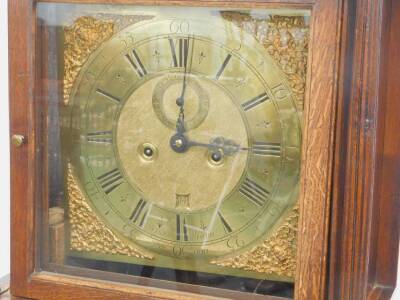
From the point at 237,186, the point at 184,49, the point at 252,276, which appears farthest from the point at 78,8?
the point at 252,276

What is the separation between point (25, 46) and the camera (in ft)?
4.35

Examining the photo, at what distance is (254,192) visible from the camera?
4.16 ft

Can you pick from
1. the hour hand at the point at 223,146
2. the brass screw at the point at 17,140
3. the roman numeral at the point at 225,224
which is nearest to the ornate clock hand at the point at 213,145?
the hour hand at the point at 223,146

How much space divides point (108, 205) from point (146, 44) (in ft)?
1.02

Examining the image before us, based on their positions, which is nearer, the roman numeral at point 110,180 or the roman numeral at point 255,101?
the roman numeral at point 255,101

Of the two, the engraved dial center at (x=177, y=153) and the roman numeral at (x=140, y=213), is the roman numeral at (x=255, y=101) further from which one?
the roman numeral at (x=140, y=213)

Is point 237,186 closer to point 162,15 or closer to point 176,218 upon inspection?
point 176,218

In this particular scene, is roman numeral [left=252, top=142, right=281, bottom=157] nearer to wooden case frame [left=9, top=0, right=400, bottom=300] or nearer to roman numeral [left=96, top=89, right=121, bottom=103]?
wooden case frame [left=9, top=0, right=400, bottom=300]

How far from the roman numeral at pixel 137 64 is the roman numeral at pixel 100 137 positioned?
13 centimetres

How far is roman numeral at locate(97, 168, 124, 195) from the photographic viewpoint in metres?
1.36

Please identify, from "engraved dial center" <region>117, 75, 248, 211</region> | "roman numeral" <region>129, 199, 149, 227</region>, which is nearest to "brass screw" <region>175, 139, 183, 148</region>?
"engraved dial center" <region>117, 75, 248, 211</region>

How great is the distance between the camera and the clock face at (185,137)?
1.24m

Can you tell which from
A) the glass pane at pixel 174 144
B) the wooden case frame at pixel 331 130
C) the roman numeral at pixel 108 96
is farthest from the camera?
the roman numeral at pixel 108 96

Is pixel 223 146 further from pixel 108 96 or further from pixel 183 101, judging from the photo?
pixel 108 96
